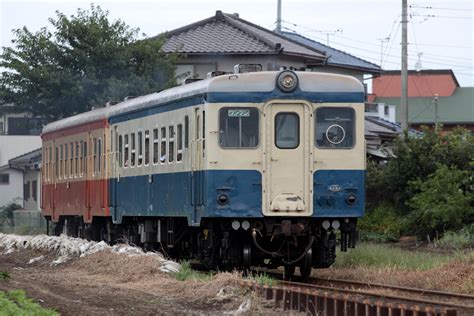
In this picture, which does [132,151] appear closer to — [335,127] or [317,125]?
[317,125]

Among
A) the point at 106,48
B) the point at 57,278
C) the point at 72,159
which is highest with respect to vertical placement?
the point at 106,48

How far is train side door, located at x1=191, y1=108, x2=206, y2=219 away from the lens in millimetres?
16328

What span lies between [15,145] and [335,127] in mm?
36663

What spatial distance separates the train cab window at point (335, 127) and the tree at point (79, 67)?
18007mm

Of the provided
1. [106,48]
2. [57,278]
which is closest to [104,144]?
[57,278]

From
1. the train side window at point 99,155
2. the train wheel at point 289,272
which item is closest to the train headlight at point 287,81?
the train wheel at point 289,272

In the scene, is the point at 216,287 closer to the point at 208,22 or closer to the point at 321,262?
the point at 321,262

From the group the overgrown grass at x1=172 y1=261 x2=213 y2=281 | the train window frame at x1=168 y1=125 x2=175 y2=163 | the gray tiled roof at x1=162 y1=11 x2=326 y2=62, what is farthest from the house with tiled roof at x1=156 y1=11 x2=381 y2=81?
the overgrown grass at x1=172 y1=261 x2=213 y2=281

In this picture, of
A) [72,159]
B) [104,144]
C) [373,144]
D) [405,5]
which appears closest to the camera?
[104,144]

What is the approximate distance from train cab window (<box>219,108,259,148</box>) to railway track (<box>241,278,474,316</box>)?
216 cm

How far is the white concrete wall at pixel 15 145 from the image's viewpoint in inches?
2002

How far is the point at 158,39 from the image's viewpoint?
3603 cm

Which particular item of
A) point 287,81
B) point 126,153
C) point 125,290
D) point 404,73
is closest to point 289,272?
point 287,81

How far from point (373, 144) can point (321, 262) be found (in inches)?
761
